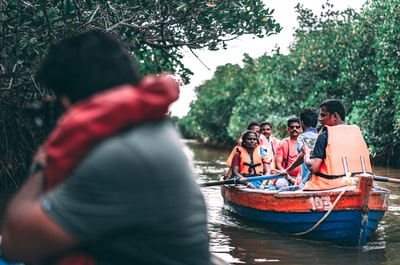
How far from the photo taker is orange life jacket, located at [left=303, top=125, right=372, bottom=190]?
7023 millimetres

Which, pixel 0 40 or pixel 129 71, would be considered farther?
pixel 0 40

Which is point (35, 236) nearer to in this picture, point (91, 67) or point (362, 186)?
point (91, 67)

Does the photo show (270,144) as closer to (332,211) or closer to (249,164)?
(249,164)

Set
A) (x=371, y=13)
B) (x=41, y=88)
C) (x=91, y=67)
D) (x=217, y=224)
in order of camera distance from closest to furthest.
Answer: (x=91, y=67)
(x=41, y=88)
(x=217, y=224)
(x=371, y=13)

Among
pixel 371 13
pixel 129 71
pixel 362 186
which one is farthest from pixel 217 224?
pixel 371 13

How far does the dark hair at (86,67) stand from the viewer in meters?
1.45

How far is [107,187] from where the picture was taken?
129 cm

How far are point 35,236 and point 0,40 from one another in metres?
6.75

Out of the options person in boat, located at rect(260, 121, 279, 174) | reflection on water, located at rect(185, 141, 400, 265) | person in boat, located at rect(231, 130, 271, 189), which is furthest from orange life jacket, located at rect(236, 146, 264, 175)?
reflection on water, located at rect(185, 141, 400, 265)

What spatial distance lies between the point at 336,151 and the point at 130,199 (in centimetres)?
597

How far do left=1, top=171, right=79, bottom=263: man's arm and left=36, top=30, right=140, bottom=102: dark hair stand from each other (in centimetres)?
26

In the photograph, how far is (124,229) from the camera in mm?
1329

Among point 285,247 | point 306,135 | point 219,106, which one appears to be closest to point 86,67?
point 285,247

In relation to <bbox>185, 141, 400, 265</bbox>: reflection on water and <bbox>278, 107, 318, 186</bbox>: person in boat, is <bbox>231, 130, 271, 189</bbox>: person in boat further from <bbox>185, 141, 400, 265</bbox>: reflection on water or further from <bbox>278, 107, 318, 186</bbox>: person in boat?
<bbox>278, 107, 318, 186</bbox>: person in boat
